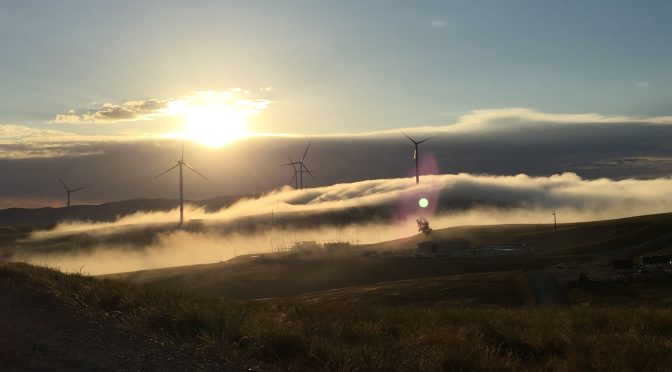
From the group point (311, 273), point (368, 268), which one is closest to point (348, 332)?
point (311, 273)

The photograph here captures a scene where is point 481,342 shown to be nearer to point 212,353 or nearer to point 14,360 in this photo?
point 212,353

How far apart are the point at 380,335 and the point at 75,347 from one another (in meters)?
7.51

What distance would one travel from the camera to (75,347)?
12.5m

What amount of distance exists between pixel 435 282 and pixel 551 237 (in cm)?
10990

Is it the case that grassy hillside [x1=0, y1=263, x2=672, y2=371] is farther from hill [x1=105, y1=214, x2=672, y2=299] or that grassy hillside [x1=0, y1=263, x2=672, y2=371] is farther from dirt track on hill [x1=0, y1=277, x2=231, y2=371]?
hill [x1=105, y1=214, x2=672, y2=299]

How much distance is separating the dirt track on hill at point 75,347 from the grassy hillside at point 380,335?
721mm

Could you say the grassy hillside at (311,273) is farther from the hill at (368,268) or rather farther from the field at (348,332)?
the field at (348,332)

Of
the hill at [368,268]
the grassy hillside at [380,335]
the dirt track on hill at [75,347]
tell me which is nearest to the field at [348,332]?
the grassy hillside at [380,335]

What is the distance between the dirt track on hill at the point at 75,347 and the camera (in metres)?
11.4

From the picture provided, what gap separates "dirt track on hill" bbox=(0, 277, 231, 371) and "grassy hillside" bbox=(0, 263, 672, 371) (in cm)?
72

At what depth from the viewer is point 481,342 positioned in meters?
16.2

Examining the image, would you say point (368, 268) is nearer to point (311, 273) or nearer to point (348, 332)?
point (311, 273)

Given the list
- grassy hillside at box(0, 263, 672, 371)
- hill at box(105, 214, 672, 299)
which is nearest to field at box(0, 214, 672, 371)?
grassy hillside at box(0, 263, 672, 371)

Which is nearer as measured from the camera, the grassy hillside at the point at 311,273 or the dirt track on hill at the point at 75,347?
the dirt track on hill at the point at 75,347
